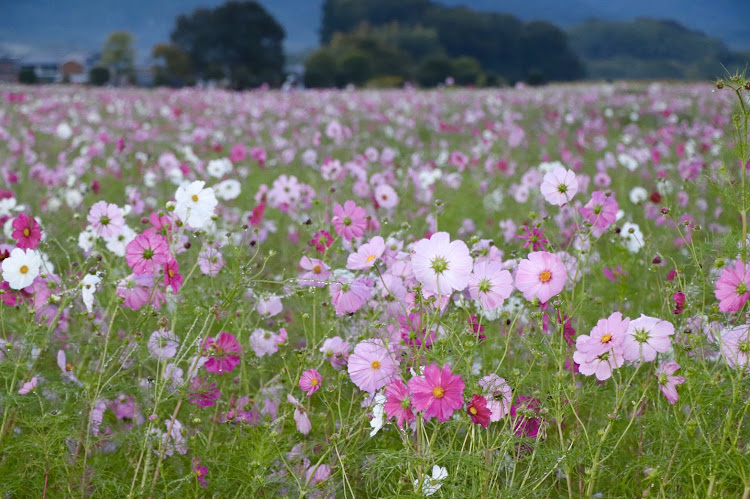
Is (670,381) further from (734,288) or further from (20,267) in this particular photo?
(20,267)

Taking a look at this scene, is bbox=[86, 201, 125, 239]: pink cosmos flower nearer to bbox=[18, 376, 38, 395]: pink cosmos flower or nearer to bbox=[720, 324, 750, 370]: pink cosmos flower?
bbox=[18, 376, 38, 395]: pink cosmos flower

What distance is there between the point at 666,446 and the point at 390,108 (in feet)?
31.9

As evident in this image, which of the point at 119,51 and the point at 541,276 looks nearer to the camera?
the point at 541,276

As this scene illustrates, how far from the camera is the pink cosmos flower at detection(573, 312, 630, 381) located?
4.62 feet

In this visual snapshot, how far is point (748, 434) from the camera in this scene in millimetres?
1530

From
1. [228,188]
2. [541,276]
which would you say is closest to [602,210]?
[541,276]

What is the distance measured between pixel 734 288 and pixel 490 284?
0.46m

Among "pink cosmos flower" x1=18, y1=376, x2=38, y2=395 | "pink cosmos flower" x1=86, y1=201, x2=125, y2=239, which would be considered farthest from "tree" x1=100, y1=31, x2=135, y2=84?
"pink cosmos flower" x1=18, y1=376, x2=38, y2=395

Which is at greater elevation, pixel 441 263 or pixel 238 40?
pixel 238 40

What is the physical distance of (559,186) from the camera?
1717 mm

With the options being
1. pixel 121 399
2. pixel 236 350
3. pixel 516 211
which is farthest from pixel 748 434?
pixel 516 211

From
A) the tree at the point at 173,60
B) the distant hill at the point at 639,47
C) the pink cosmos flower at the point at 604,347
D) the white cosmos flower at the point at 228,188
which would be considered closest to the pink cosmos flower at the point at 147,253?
the pink cosmos flower at the point at 604,347

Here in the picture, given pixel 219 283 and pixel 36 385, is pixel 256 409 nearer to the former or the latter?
pixel 36 385

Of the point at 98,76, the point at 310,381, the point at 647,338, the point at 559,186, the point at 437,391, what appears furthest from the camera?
the point at 98,76
